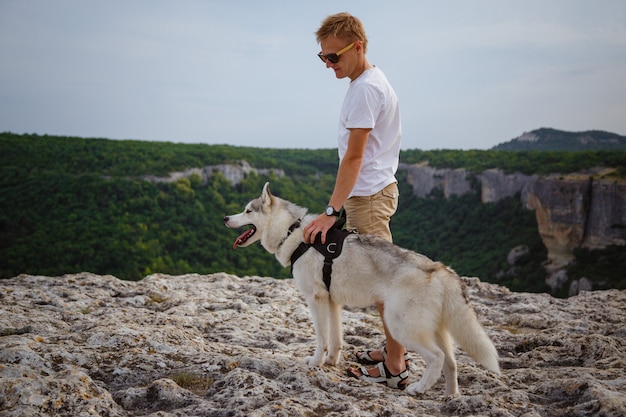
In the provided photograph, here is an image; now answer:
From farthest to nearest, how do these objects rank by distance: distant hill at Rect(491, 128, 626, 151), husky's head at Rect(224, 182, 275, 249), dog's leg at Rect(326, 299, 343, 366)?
distant hill at Rect(491, 128, 626, 151) → husky's head at Rect(224, 182, 275, 249) → dog's leg at Rect(326, 299, 343, 366)

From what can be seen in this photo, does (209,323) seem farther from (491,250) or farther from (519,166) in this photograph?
(519,166)

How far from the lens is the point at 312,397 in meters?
4.29

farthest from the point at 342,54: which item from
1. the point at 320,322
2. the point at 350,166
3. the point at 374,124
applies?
the point at 320,322

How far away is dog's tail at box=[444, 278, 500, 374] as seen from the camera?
4.40 meters

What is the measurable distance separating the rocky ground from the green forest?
2456 centimetres

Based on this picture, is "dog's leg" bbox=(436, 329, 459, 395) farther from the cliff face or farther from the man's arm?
the cliff face

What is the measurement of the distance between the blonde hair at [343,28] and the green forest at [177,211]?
92.1 feet

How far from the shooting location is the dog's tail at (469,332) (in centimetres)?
440

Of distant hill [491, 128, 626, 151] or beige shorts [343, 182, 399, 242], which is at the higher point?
distant hill [491, 128, 626, 151]

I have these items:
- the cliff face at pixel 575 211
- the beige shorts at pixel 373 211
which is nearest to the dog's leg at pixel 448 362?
the beige shorts at pixel 373 211

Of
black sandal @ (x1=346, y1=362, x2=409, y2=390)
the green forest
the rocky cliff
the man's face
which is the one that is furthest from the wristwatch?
the rocky cliff

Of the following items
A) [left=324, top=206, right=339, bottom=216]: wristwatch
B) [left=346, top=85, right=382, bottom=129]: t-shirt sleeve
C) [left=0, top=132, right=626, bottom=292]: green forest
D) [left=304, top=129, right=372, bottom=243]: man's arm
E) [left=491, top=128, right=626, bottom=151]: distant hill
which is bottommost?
[left=0, top=132, right=626, bottom=292]: green forest

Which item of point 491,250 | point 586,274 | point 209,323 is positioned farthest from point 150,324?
point 491,250

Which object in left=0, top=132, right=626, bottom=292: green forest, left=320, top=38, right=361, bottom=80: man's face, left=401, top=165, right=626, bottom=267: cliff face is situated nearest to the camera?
left=320, top=38, right=361, bottom=80: man's face
